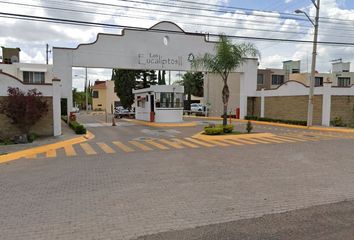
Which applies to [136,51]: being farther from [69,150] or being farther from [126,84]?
[126,84]

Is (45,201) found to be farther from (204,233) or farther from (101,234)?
(204,233)

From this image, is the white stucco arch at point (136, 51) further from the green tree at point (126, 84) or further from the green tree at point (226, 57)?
the green tree at point (126, 84)

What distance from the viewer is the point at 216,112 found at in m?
44.2

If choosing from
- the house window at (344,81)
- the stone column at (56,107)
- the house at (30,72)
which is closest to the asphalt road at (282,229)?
the stone column at (56,107)

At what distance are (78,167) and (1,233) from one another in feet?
18.2

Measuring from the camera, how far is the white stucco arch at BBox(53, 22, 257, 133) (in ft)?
85.5

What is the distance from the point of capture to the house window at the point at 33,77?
36906mm

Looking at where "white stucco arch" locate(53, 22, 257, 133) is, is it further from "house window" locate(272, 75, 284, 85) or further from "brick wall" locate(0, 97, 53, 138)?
Result: "house window" locate(272, 75, 284, 85)

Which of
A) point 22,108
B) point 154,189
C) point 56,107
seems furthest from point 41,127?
point 154,189

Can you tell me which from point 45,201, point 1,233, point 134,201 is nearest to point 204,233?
point 134,201

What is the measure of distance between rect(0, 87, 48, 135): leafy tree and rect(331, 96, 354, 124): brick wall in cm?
2204

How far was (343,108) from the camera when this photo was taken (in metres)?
27.2

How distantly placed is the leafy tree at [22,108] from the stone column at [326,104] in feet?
70.2

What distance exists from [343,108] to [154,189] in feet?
79.3
